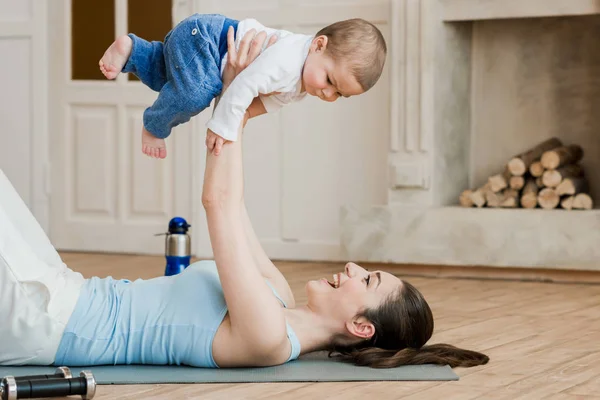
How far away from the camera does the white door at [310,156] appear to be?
197 inches

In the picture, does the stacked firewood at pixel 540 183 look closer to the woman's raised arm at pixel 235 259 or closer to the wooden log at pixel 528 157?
the wooden log at pixel 528 157

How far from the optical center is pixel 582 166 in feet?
16.1

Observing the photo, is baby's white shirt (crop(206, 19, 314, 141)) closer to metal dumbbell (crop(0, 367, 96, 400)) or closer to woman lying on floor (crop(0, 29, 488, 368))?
woman lying on floor (crop(0, 29, 488, 368))

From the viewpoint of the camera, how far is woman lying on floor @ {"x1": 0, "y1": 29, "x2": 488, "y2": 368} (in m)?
2.21

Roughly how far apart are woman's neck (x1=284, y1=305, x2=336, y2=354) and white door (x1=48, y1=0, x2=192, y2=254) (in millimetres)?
3071

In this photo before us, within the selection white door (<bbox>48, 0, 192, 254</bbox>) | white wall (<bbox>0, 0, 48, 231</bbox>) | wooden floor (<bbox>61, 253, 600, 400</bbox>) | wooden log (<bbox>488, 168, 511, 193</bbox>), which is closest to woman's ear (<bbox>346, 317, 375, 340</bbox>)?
wooden floor (<bbox>61, 253, 600, 400</bbox>)

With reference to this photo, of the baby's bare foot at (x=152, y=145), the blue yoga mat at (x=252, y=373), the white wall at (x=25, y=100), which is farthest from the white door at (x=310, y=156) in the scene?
the blue yoga mat at (x=252, y=373)

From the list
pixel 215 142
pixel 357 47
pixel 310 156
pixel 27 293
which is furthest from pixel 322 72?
pixel 310 156

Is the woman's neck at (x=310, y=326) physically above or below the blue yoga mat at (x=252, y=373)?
above

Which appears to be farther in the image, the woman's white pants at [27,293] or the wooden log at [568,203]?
the wooden log at [568,203]

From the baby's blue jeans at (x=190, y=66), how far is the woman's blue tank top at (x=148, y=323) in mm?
403

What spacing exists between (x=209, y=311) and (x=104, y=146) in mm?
3449

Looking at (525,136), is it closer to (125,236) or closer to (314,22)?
(314,22)

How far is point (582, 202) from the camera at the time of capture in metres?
4.52
